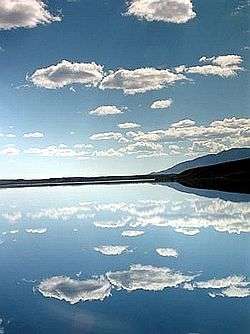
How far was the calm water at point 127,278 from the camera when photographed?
7.48 feet

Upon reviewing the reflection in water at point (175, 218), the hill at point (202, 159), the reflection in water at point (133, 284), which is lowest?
the reflection in water at point (133, 284)

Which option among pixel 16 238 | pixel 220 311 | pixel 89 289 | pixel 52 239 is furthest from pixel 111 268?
pixel 16 238

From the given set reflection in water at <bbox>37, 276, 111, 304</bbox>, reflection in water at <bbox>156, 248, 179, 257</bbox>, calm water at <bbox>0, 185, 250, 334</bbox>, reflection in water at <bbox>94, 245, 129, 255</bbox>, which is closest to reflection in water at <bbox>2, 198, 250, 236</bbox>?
calm water at <bbox>0, 185, 250, 334</bbox>

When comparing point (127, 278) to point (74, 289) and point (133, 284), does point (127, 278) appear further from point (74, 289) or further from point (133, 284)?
point (74, 289)

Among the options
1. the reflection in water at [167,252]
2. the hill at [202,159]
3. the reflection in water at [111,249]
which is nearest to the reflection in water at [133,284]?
the reflection in water at [167,252]

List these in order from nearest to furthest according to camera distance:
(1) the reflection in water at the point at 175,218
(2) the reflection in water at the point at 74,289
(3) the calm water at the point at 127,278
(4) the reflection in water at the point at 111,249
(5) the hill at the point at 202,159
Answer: (3) the calm water at the point at 127,278 → (2) the reflection in water at the point at 74,289 → (4) the reflection in water at the point at 111,249 → (1) the reflection in water at the point at 175,218 → (5) the hill at the point at 202,159

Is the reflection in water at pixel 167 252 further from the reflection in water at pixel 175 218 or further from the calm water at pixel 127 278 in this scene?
the reflection in water at pixel 175 218

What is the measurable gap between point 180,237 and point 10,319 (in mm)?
2720

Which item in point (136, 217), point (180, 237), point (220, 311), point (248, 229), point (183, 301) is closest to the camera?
point (220, 311)

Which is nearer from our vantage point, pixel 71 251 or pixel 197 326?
pixel 197 326

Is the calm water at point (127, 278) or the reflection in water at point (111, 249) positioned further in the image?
the reflection in water at point (111, 249)

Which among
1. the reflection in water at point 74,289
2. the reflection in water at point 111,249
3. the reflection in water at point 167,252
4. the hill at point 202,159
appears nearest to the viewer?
the reflection in water at point 74,289

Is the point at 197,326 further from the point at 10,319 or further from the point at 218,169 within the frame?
the point at 218,169

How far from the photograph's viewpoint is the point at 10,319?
7.60ft
